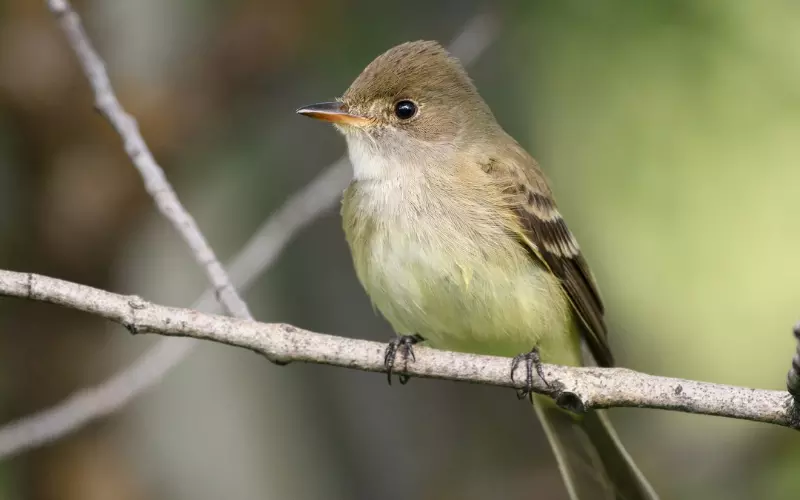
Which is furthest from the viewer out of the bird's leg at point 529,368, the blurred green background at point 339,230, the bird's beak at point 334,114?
the blurred green background at point 339,230

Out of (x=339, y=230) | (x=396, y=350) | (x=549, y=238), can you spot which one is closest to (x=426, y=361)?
(x=396, y=350)

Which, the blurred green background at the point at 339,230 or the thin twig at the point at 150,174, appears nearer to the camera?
the thin twig at the point at 150,174

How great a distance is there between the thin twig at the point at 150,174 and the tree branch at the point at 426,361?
0.37 metres

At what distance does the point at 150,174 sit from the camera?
11.0 ft

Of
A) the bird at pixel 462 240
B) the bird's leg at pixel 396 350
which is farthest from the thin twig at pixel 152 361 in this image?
the bird's leg at pixel 396 350

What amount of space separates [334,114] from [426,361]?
111 cm

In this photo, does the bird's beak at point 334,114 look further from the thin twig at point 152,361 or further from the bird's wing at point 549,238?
the bird's wing at point 549,238

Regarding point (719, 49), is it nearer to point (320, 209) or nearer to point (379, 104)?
point (379, 104)

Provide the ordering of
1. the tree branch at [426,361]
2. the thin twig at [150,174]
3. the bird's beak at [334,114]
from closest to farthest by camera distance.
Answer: the tree branch at [426,361] → the thin twig at [150,174] → the bird's beak at [334,114]

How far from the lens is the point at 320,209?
154 inches

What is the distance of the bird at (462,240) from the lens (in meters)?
3.42

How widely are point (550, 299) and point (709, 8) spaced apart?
168 cm

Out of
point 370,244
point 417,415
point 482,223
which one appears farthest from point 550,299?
point 417,415

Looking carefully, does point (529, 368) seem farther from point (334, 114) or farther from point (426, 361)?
point (334, 114)
